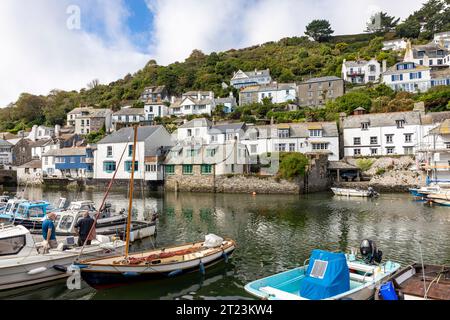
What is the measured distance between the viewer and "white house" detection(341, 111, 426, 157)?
56250 mm

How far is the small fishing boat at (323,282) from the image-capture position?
35.5 ft

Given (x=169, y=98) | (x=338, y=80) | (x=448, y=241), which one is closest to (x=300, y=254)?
(x=448, y=241)

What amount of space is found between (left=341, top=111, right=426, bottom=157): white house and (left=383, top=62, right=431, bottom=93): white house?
2259cm

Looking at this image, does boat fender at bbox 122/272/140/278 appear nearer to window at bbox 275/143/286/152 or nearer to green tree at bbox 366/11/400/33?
window at bbox 275/143/286/152

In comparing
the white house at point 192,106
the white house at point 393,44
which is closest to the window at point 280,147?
the white house at point 192,106

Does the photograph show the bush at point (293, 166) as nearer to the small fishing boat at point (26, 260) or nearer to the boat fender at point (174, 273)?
the boat fender at point (174, 273)

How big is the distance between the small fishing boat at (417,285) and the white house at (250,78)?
9403cm

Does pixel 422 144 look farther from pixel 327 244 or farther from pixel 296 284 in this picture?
pixel 296 284

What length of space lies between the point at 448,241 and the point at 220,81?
96.8m

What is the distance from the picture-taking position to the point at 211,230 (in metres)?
24.9

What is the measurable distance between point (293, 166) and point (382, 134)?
843 inches

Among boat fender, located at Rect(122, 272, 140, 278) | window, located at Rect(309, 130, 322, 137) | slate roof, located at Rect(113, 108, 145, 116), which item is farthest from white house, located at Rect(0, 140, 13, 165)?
boat fender, located at Rect(122, 272, 140, 278)

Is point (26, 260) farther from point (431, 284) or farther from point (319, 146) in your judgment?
point (319, 146)

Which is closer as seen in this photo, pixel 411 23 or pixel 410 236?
pixel 410 236
